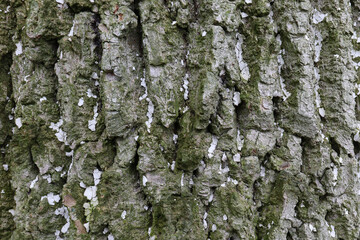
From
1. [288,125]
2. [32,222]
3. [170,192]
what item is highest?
[288,125]

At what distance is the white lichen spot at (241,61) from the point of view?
1.24 m

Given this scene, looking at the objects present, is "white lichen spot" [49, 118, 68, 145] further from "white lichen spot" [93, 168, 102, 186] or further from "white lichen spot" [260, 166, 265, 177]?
"white lichen spot" [260, 166, 265, 177]

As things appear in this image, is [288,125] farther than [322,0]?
No

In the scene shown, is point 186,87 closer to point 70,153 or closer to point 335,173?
point 70,153

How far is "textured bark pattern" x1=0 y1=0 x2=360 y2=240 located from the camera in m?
1.16

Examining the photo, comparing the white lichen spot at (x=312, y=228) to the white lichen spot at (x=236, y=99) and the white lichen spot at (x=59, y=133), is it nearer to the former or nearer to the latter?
the white lichen spot at (x=236, y=99)

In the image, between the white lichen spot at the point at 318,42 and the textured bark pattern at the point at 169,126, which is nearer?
the textured bark pattern at the point at 169,126

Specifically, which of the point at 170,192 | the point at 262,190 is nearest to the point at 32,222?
the point at 170,192

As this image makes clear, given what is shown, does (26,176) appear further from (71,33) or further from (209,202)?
(209,202)

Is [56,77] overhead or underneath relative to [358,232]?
overhead

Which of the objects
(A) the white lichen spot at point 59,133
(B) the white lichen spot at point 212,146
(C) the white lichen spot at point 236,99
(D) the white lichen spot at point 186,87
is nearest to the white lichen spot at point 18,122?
(A) the white lichen spot at point 59,133

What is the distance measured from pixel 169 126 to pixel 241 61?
0.44m

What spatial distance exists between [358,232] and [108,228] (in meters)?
1.14

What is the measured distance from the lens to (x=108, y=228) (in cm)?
117
